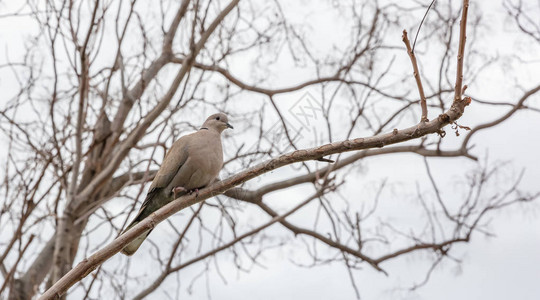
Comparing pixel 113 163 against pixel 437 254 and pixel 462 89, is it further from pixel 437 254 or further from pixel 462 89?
pixel 462 89

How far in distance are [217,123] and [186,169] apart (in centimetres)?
40

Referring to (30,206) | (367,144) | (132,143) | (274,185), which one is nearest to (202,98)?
(132,143)

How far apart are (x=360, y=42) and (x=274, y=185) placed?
140 cm

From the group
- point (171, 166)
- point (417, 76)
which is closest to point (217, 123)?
point (171, 166)

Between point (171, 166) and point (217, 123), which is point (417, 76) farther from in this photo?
point (217, 123)

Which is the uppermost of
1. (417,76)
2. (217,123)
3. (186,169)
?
(217,123)

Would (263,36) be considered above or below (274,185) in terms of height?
above

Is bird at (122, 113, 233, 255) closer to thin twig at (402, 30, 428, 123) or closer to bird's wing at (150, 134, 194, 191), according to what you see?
bird's wing at (150, 134, 194, 191)

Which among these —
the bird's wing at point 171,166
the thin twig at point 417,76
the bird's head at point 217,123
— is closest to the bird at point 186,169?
the bird's wing at point 171,166

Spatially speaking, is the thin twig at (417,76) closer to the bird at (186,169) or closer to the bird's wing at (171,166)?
the bird at (186,169)

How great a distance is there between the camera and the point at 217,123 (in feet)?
9.23

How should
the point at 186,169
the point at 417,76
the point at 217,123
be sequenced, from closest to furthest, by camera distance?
the point at 417,76 < the point at 186,169 < the point at 217,123

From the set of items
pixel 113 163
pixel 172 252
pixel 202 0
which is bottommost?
pixel 172 252

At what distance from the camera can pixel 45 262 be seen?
455 cm
